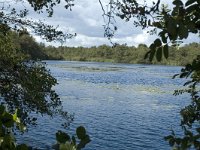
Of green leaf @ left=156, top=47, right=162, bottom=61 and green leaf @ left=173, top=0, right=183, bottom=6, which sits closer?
green leaf @ left=173, top=0, right=183, bottom=6

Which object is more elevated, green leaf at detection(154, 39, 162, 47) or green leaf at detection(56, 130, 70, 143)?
green leaf at detection(154, 39, 162, 47)

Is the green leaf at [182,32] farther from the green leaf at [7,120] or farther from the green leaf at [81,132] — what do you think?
the green leaf at [7,120]

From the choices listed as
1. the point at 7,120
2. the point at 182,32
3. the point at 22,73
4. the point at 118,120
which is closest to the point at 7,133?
the point at 7,120

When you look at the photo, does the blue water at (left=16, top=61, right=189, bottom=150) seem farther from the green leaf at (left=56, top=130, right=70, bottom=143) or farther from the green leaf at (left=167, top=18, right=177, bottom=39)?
the green leaf at (left=167, top=18, right=177, bottom=39)

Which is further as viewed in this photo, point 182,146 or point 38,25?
point 38,25

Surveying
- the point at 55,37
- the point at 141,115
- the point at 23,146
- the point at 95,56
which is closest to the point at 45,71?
the point at 55,37

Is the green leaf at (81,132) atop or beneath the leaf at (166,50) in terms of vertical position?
beneath

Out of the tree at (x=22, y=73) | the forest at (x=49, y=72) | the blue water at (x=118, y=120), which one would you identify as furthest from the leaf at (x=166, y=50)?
the blue water at (x=118, y=120)

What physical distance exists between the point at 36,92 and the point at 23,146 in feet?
30.9

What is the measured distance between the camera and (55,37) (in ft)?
37.6

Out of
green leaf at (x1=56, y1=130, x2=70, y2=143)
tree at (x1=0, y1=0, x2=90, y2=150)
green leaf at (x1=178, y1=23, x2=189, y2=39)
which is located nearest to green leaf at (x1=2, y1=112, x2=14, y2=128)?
green leaf at (x1=56, y1=130, x2=70, y2=143)

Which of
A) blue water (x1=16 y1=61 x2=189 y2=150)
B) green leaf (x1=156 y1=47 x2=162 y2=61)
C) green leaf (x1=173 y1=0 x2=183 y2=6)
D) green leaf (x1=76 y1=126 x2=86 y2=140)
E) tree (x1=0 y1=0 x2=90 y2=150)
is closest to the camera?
green leaf (x1=76 y1=126 x2=86 y2=140)

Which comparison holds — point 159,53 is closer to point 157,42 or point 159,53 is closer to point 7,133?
point 157,42

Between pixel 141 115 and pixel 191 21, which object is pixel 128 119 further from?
pixel 191 21
